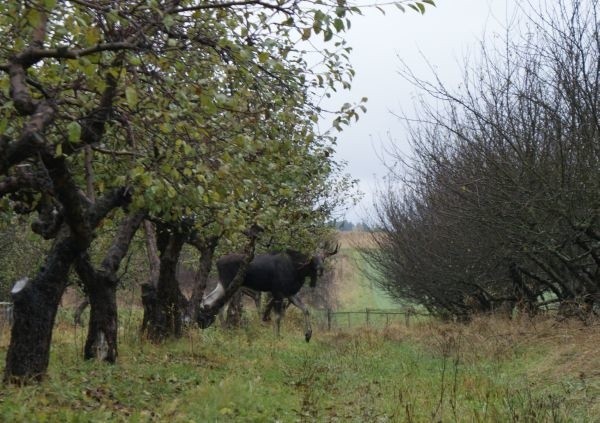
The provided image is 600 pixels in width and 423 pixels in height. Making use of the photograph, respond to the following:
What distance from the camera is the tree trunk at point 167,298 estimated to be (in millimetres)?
15797

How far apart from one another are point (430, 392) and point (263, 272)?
1140 cm

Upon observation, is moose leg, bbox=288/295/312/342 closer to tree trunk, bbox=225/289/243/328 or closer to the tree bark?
tree trunk, bbox=225/289/243/328

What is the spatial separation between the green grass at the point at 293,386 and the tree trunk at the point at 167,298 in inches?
18.2

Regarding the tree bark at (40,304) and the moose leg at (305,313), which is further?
the moose leg at (305,313)

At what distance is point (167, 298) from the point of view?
1609cm

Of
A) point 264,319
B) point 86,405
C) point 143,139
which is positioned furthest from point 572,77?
point 264,319

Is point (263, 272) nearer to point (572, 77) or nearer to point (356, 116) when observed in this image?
point (572, 77)

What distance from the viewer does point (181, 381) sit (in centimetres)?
1027

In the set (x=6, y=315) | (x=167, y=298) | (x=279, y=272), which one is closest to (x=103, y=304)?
(x=167, y=298)

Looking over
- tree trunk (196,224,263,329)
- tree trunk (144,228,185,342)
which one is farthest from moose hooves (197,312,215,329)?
tree trunk (144,228,185,342)

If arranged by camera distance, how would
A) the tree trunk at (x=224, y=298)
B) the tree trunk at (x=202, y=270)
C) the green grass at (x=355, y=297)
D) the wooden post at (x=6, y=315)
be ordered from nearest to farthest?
the tree trunk at (x=202, y=270) < the tree trunk at (x=224, y=298) < the wooden post at (x=6, y=315) < the green grass at (x=355, y=297)

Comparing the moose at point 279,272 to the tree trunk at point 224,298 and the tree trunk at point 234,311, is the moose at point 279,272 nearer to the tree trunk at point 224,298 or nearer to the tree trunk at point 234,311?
the tree trunk at point 224,298

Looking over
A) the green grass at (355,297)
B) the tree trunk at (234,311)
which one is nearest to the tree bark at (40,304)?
the tree trunk at (234,311)

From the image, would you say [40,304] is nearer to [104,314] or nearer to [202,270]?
[104,314]
